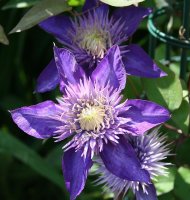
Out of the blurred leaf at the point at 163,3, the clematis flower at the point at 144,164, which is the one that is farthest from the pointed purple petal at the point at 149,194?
the blurred leaf at the point at 163,3

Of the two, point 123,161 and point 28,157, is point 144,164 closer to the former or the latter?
point 123,161

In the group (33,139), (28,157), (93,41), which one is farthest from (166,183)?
(33,139)

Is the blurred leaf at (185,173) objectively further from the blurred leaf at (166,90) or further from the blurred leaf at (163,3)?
the blurred leaf at (163,3)

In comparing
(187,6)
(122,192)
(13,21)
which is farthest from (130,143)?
(13,21)

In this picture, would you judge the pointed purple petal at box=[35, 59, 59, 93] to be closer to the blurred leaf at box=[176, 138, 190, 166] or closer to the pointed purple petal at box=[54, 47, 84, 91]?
the pointed purple petal at box=[54, 47, 84, 91]

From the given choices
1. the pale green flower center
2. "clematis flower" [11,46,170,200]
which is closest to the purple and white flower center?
"clematis flower" [11,46,170,200]

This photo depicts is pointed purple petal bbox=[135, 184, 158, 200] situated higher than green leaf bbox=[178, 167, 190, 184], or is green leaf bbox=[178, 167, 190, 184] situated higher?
pointed purple petal bbox=[135, 184, 158, 200]

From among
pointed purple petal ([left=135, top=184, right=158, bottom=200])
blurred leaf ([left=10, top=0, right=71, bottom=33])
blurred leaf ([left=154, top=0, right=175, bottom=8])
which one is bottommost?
pointed purple petal ([left=135, top=184, right=158, bottom=200])
